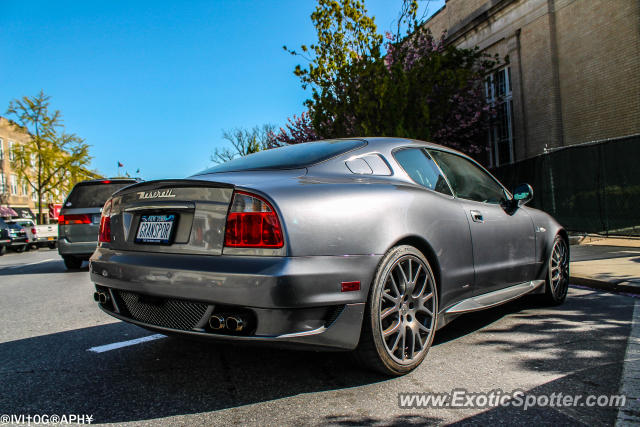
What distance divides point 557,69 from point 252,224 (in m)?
15.9

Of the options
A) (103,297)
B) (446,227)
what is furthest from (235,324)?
(446,227)

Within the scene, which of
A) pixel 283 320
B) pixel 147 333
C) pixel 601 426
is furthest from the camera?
pixel 147 333

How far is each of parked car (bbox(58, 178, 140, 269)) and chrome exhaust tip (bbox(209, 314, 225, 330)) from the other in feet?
24.5

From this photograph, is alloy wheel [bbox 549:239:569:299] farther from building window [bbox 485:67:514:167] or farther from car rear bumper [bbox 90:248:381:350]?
building window [bbox 485:67:514:167]

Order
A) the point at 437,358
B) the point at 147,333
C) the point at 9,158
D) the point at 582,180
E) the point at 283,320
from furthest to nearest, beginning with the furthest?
the point at 9,158, the point at 582,180, the point at 147,333, the point at 437,358, the point at 283,320

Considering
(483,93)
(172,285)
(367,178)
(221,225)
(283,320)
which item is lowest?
(283,320)

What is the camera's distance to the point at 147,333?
4.17 m

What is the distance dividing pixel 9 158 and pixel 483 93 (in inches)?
1838

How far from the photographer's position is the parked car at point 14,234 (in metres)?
19.9

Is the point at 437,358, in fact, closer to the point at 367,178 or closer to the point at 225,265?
the point at 367,178

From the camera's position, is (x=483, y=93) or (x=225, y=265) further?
(x=483, y=93)

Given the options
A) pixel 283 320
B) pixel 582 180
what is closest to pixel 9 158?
pixel 582 180

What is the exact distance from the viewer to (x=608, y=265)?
22.7ft

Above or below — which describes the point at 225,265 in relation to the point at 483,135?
below
